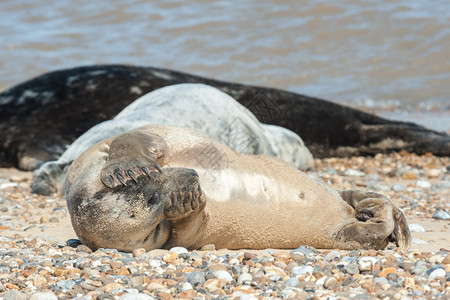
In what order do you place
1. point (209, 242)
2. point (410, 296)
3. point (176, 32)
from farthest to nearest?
point (176, 32)
point (209, 242)
point (410, 296)

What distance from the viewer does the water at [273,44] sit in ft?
40.4

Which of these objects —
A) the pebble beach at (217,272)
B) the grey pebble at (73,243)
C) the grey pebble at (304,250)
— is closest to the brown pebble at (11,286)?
the pebble beach at (217,272)

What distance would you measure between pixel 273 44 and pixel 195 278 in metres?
12.4

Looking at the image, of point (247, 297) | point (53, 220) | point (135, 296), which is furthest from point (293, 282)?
point (53, 220)

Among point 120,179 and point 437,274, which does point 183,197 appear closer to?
point 120,179

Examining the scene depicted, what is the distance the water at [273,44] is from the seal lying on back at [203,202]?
7157 mm

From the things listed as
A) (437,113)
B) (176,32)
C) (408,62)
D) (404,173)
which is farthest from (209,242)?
(176,32)

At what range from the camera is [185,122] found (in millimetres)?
5078

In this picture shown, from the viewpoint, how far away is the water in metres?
12.3

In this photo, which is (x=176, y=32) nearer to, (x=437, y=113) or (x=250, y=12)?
(x=250, y=12)

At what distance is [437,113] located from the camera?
10.1m

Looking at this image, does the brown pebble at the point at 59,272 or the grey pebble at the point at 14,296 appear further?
the brown pebble at the point at 59,272

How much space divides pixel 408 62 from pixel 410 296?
11279 millimetres

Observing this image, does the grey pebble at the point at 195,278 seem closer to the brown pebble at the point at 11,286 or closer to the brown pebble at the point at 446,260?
the brown pebble at the point at 11,286
